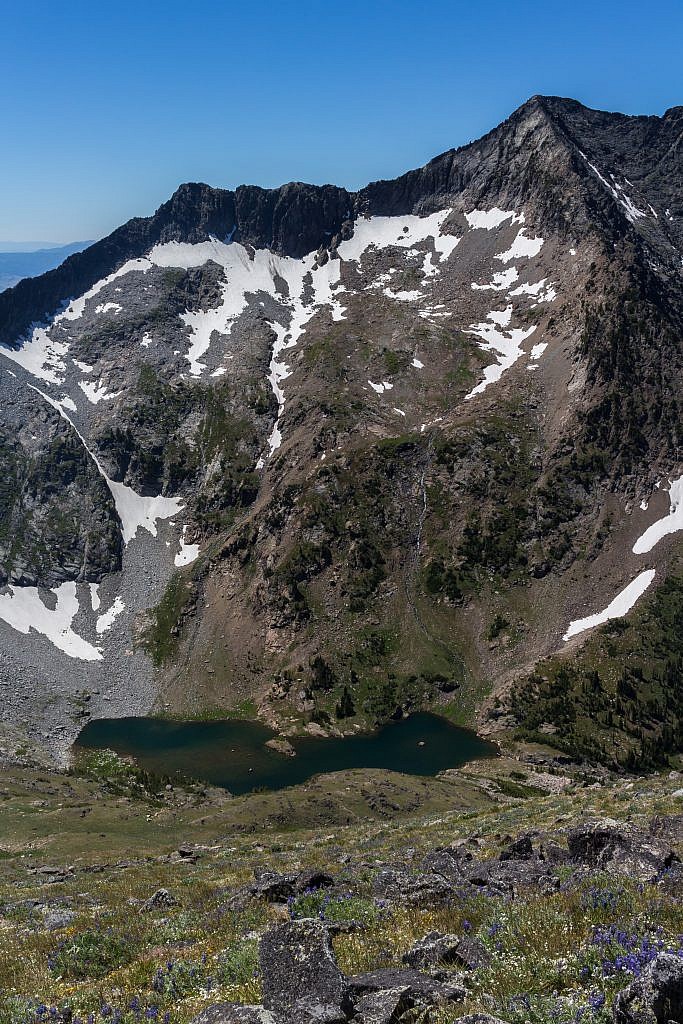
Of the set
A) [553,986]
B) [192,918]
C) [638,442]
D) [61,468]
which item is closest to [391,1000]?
[553,986]

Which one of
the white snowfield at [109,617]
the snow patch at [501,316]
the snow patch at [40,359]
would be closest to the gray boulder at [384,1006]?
the white snowfield at [109,617]

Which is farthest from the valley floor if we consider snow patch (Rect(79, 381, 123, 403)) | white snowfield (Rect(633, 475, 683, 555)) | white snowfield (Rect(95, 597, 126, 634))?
snow patch (Rect(79, 381, 123, 403))

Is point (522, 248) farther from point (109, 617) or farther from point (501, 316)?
point (109, 617)

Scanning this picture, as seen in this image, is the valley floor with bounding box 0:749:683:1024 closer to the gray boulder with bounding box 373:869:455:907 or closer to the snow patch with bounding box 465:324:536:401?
the gray boulder with bounding box 373:869:455:907

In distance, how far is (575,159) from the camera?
194 meters

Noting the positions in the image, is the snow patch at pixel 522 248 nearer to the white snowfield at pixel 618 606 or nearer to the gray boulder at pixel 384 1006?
the white snowfield at pixel 618 606

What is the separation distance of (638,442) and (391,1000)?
14449cm

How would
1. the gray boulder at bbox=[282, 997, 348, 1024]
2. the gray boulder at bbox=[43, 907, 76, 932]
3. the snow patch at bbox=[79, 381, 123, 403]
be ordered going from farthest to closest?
the snow patch at bbox=[79, 381, 123, 403], the gray boulder at bbox=[43, 907, 76, 932], the gray boulder at bbox=[282, 997, 348, 1024]

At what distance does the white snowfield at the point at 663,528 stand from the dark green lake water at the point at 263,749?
50435 millimetres

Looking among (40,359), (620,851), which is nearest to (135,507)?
(40,359)

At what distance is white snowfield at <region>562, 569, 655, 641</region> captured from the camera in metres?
110

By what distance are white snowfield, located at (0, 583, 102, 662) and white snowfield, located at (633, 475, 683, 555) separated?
373ft

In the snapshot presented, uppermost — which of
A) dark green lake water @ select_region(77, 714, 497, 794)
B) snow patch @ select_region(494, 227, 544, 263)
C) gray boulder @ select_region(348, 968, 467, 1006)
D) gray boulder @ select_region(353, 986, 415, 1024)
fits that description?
snow patch @ select_region(494, 227, 544, 263)

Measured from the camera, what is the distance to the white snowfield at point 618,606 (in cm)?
11031
